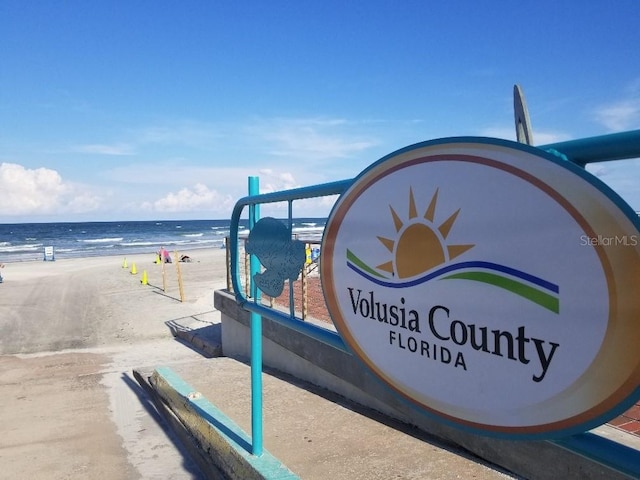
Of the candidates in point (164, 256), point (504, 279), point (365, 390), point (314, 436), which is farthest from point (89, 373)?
point (164, 256)

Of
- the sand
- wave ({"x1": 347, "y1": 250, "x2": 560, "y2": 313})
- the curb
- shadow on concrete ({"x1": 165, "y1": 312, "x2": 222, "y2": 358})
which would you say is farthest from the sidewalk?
shadow on concrete ({"x1": 165, "y1": 312, "x2": 222, "y2": 358})

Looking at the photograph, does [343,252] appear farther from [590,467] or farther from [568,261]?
[590,467]

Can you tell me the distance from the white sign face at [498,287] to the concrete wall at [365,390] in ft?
0.75

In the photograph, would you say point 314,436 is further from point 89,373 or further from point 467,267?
point 89,373

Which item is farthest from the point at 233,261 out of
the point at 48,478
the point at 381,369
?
the point at 48,478

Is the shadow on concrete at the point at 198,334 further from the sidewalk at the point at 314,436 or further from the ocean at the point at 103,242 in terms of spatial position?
the ocean at the point at 103,242

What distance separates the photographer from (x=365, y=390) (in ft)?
14.4

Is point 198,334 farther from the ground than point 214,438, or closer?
closer

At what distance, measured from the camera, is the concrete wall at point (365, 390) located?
9.31 ft

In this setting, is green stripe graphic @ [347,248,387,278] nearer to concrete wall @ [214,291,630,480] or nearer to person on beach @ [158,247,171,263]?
concrete wall @ [214,291,630,480]

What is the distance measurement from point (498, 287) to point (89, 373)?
7742 mm

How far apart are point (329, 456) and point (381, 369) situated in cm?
196

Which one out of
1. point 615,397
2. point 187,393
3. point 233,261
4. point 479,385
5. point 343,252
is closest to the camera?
point 615,397

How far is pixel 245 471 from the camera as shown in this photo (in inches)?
137
